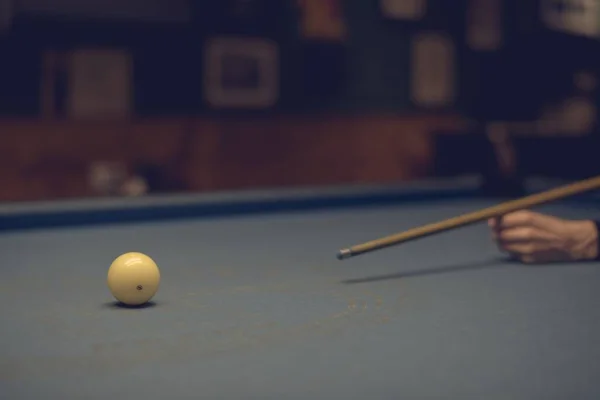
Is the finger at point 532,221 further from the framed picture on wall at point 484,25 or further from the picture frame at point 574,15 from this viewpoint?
the picture frame at point 574,15

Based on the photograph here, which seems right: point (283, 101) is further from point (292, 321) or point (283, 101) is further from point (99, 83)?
point (292, 321)

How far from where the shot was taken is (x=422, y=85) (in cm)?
934

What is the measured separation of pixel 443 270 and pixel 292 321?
965mm

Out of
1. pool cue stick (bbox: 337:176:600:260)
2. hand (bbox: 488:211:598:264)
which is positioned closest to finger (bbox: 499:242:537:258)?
hand (bbox: 488:211:598:264)

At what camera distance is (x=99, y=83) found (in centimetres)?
741

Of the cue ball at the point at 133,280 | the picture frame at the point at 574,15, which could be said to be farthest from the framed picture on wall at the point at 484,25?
the cue ball at the point at 133,280

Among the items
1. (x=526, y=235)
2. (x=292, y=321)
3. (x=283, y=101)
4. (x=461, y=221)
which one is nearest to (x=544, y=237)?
(x=526, y=235)

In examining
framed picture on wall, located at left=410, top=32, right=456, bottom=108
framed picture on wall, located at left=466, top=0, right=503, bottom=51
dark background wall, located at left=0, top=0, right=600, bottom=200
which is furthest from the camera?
framed picture on wall, located at left=466, top=0, right=503, bottom=51

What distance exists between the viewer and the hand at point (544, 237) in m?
2.65

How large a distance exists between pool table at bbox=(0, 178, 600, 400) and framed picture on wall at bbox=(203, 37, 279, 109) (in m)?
4.47

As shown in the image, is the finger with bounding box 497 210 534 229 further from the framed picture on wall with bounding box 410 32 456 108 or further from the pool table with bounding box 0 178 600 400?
the framed picture on wall with bounding box 410 32 456 108

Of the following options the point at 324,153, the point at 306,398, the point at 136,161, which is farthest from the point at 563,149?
the point at 306,398

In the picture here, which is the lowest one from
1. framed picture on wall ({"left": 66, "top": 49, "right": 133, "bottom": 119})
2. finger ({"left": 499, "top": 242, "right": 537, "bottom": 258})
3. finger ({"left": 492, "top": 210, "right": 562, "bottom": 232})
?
finger ({"left": 499, "top": 242, "right": 537, "bottom": 258})

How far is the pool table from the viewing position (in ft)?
4.40
